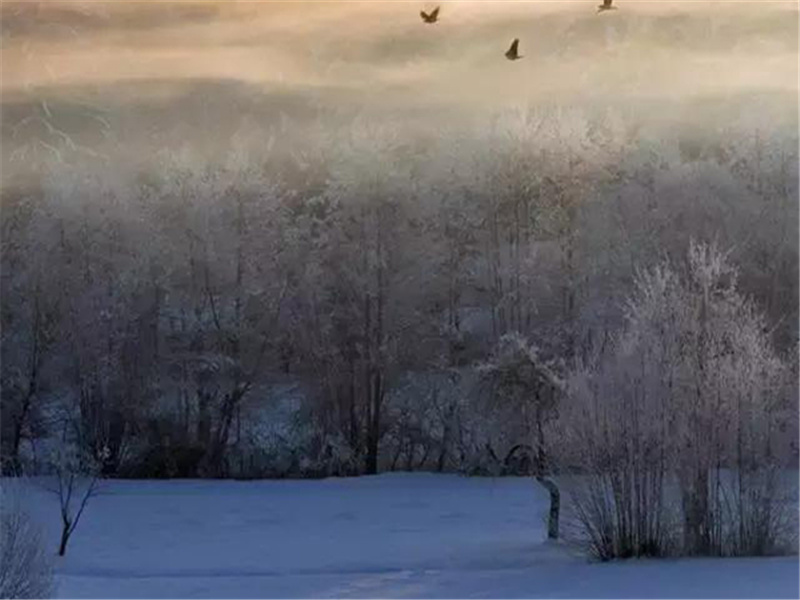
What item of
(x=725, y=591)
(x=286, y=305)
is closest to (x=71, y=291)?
(x=286, y=305)

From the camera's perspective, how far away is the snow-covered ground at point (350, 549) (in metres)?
17.9

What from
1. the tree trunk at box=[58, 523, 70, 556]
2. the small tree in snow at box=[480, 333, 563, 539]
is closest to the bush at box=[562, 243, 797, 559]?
the tree trunk at box=[58, 523, 70, 556]

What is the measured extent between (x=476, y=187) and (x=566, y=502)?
2101 centimetres

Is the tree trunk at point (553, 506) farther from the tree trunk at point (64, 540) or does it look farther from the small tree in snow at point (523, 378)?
the small tree in snow at point (523, 378)

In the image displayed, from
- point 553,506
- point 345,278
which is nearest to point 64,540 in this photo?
point 553,506

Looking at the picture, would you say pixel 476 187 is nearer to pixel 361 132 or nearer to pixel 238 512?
pixel 361 132

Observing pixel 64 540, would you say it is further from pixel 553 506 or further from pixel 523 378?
pixel 523 378

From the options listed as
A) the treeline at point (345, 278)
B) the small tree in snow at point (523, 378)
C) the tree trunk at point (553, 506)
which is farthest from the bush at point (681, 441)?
the treeline at point (345, 278)

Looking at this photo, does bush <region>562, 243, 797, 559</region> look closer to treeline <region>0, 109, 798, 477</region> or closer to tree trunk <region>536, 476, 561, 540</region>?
tree trunk <region>536, 476, 561, 540</region>

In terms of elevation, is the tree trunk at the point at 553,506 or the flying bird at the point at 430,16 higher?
the flying bird at the point at 430,16

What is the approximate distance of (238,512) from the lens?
30.1m

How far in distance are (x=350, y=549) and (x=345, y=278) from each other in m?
15.9

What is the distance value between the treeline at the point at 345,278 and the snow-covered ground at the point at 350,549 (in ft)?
10.6

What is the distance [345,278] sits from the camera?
39594 millimetres
